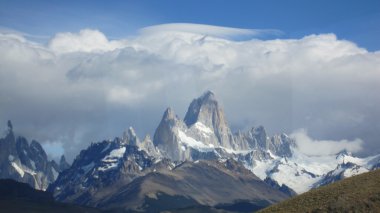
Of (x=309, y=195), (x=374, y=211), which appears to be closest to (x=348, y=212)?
(x=374, y=211)

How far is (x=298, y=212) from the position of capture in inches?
5901

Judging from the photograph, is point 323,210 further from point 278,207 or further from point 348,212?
point 278,207

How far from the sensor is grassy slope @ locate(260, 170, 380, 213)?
14212cm

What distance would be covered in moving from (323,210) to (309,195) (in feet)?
48.6

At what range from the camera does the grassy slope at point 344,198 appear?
142125 mm

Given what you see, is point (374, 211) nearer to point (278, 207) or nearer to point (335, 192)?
point (335, 192)

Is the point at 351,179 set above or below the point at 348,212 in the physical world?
above

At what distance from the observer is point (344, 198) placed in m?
146

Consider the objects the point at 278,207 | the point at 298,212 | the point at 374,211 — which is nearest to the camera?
the point at 374,211

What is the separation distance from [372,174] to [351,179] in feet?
15.5

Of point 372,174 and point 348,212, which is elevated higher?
point 372,174

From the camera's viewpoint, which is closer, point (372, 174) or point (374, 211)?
point (374, 211)

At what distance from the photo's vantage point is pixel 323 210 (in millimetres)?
145250

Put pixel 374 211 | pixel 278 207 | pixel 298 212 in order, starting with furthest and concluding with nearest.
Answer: pixel 278 207
pixel 298 212
pixel 374 211
